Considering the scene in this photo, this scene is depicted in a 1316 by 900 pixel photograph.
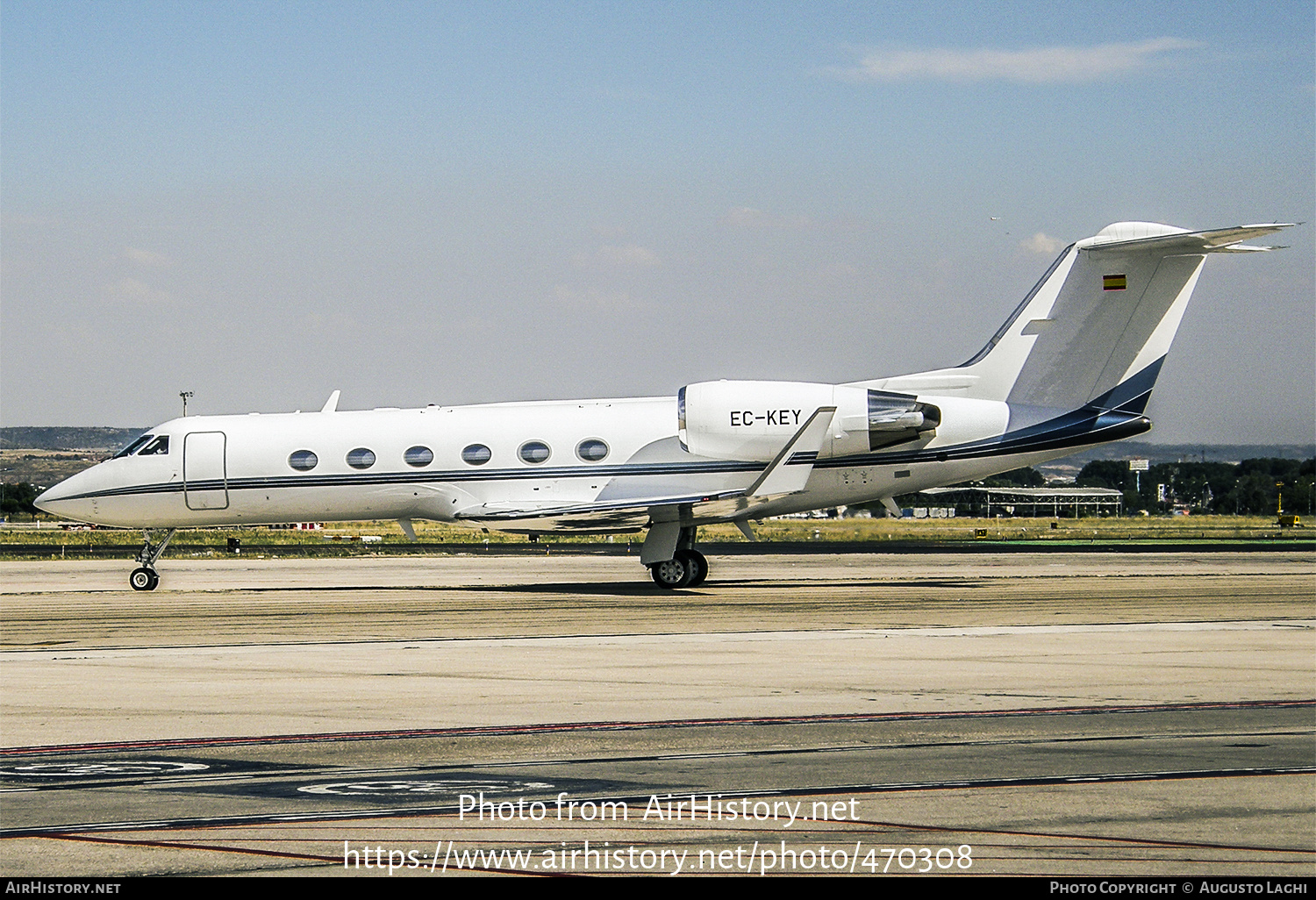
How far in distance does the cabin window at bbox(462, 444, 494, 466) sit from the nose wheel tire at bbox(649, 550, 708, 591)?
4127 mm

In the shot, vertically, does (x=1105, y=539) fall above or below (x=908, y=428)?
below

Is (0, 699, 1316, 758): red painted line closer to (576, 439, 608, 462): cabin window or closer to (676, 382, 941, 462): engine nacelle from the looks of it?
(676, 382, 941, 462): engine nacelle

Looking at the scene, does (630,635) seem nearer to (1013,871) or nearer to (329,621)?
(329,621)

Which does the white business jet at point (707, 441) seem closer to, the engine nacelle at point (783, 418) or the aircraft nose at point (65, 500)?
the engine nacelle at point (783, 418)

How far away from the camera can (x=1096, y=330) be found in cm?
2766

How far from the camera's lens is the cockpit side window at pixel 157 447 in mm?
28703

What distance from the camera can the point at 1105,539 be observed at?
5753 centimetres

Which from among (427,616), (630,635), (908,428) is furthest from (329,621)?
(908,428)

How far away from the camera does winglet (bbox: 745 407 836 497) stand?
85.4 ft

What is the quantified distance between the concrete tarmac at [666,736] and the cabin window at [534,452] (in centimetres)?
483

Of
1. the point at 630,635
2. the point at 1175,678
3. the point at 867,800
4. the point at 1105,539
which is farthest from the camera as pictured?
the point at 1105,539

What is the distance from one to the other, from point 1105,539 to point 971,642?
43.2m

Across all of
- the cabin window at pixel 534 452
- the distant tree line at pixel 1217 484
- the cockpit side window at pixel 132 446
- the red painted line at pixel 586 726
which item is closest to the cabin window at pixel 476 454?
the cabin window at pixel 534 452

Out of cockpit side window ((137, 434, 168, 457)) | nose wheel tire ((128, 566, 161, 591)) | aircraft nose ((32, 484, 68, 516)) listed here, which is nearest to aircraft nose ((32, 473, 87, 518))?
aircraft nose ((32, 484, 68, 516))
